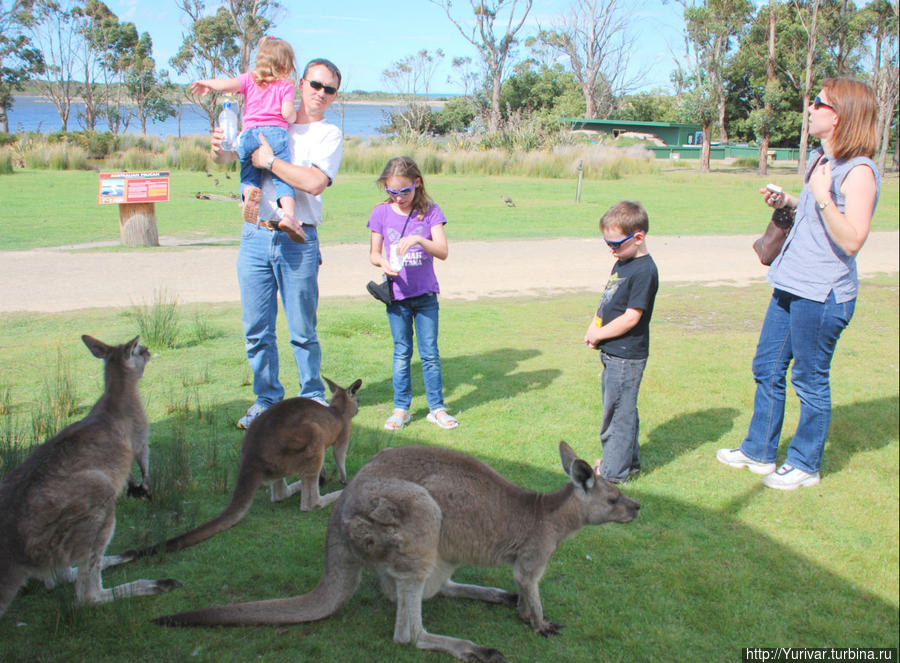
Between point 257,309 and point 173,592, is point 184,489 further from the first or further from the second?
point 257,309

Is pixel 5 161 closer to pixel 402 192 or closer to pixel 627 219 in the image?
pixel 402 192

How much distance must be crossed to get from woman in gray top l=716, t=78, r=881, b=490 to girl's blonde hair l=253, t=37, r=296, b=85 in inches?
133

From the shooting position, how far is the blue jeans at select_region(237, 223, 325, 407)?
16.5ft

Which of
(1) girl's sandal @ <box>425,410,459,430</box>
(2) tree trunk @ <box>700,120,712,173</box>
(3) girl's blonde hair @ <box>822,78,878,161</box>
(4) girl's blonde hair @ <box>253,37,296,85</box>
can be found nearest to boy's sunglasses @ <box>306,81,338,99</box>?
(4) girl's blonde hair @ <box>253,37,296,85</box>

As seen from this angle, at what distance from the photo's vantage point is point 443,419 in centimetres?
555

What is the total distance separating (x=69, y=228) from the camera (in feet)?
34.9

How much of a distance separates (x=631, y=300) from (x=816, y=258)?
3.59ft

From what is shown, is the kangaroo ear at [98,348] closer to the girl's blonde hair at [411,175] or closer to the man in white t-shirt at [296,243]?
the man in white t-shirt at [296,243]

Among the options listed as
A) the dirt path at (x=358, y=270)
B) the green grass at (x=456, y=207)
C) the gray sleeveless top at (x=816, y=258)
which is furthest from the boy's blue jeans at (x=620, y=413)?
the dirt path at (x=358, y=270)

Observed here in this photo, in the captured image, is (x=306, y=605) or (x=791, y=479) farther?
(x=791, y=479)

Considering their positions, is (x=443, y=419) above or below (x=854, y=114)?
below

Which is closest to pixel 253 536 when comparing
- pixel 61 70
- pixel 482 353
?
pixel 482 353

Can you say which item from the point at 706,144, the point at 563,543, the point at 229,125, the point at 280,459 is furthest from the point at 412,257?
the point at 706,144

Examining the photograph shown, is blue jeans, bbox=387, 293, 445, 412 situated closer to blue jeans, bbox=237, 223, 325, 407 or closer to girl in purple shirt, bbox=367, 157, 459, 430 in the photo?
girl in purple shirt, bbox=367, 157, 459, 430
